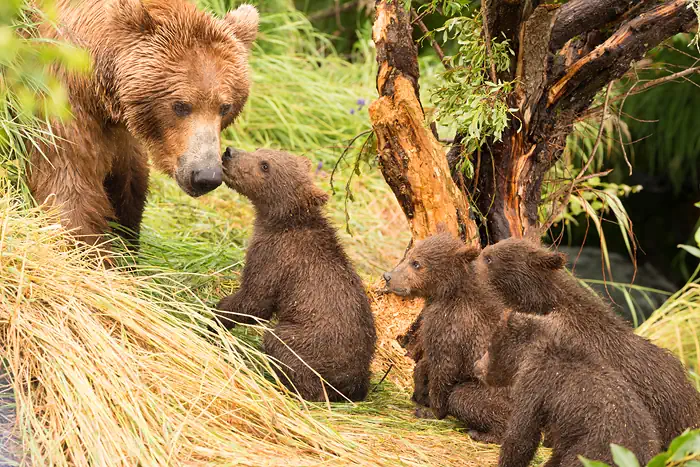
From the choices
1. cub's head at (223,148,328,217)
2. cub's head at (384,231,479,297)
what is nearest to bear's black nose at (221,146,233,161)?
cub's head at (223,148,328,217)

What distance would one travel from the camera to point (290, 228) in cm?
429

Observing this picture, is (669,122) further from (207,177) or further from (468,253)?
(207,177)

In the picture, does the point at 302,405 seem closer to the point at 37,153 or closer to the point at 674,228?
the point at 37,153

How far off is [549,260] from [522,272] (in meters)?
0.13

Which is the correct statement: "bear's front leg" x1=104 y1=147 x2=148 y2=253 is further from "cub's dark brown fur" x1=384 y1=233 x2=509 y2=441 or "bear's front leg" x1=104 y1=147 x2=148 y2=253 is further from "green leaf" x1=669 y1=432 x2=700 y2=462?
"green leaf" x1=669 y1=432 x2=700 y2=462

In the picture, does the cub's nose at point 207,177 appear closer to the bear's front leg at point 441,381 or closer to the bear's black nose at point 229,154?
the bear's black nose at point 229,154

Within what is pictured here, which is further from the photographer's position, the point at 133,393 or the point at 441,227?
the point at 441,227

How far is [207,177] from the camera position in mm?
4098

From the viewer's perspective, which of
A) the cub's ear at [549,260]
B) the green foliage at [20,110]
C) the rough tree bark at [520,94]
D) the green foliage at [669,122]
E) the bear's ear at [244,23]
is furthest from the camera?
the green foliage at [669,122]

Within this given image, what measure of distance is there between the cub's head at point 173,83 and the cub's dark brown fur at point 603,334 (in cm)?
145

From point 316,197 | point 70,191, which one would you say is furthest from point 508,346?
point 70,191

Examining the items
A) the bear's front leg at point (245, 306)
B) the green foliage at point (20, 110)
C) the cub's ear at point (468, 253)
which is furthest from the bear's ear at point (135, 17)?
the cub's ear at point (468, 253)

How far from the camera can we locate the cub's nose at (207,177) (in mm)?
4102

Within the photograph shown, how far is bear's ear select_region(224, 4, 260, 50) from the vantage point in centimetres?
456
